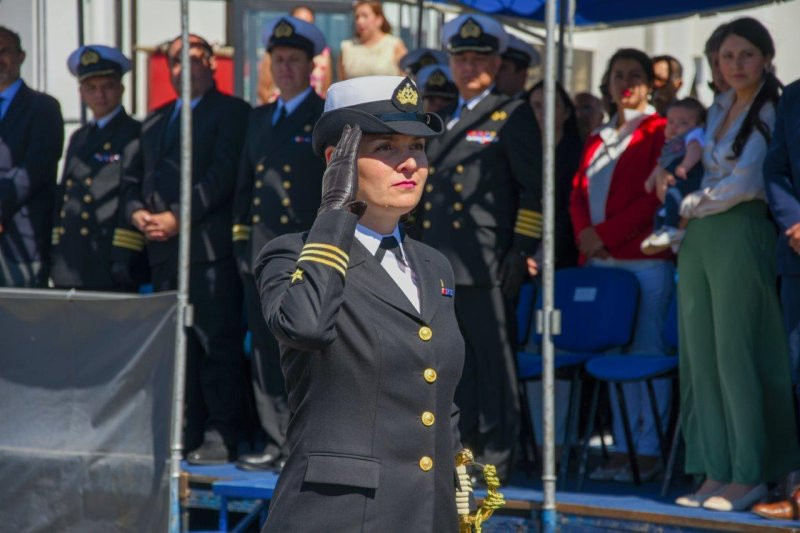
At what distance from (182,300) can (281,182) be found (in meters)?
0.88

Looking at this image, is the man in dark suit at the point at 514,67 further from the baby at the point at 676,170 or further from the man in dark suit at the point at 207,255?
the man in dark suit at the point at 207,255

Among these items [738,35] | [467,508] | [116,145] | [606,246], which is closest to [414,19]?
[116,145]

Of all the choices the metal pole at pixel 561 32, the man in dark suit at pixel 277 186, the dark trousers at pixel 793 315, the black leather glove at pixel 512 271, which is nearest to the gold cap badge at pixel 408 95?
the dark trousers at pixel 793 315

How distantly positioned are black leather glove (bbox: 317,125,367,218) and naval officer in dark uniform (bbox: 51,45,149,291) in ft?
16.0

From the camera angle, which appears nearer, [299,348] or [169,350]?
[299,348]

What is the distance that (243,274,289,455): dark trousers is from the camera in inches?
289

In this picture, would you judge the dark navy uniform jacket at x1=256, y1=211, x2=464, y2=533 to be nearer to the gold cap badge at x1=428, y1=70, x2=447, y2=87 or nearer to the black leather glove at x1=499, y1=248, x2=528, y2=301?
the black leather glove at x1=499, y1=248, x2=528, y2=301

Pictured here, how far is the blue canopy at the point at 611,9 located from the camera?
30.6 feet

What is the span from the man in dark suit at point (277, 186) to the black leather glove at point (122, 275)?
0.73m

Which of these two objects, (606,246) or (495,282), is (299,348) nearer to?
(495,282)

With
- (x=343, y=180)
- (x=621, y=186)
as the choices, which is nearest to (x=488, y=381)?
(x=621, y=186)

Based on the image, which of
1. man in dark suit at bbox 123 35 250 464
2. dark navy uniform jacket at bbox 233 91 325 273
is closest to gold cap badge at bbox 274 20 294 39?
dark navy uniform jacket at bbox 233 91 325 273

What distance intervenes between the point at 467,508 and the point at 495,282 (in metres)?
3.44

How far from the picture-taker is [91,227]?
8.09m
